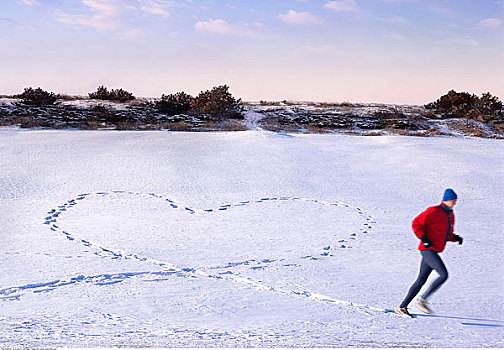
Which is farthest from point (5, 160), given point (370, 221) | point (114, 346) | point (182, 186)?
point (114, 346)

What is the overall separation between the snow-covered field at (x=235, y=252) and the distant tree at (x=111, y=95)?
19553mm

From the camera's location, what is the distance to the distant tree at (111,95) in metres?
31.7

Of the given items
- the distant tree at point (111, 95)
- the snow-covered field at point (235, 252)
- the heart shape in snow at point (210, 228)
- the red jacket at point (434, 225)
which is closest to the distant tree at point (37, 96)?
the distant tree at point (111, 95)

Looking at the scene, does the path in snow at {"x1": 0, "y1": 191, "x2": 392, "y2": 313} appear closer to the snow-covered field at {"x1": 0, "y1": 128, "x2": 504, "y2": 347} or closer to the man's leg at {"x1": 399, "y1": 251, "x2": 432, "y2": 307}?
the snow-covered field at {"x1": 0, "y1": 128, "x2": 504, "y2": 347}

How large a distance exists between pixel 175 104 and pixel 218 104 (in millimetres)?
2711

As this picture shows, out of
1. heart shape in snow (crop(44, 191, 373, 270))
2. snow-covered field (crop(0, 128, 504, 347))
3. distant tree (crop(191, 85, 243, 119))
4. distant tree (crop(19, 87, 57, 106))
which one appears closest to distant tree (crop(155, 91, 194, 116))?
distant tree (crop(191, 85, 243, 119))

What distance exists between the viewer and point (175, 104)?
27.0 meters

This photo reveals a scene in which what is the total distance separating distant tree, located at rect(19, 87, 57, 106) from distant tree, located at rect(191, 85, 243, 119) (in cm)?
827

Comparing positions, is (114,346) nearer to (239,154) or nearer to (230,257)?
(230,257)

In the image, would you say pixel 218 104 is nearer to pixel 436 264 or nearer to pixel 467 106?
pixel 467 106

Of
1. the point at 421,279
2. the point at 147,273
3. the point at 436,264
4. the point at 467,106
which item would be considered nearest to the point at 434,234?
the point at 436,264

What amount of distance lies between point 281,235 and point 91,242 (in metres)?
2.52

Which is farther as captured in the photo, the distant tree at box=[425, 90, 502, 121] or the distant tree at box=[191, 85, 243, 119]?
the distant tree at box=[425, 90, 502, 121]

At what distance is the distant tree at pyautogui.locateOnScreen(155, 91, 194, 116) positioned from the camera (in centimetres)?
2622
